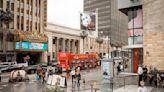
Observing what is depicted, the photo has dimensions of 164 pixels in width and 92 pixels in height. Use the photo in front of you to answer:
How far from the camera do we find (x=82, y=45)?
82.0 m

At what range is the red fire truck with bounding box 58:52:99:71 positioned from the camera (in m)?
45.8

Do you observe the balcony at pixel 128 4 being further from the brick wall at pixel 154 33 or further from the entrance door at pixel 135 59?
the entrance door at pixel 135 59

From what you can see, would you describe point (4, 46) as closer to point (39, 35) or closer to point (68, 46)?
point (39, 35)

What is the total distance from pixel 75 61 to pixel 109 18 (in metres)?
93.3

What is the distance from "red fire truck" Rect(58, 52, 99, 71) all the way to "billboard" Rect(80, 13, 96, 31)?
26672 millimetres

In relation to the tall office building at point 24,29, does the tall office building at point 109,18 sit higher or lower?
higher

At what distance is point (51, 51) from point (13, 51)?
1500cm

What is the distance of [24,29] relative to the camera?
54500 millimetres

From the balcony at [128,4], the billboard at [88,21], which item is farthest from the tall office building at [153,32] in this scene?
the billboard at [88,21]

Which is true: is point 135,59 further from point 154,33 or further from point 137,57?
point 154,33

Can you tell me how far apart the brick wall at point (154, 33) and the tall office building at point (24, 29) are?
92.2ft

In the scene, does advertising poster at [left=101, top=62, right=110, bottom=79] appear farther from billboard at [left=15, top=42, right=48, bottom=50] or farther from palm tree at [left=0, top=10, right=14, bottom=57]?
billboard at [left=15, top=42, right=48, bottom=50]

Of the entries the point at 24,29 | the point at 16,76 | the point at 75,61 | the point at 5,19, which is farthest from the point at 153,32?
the point at 24,29

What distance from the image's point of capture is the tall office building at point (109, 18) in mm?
138950
